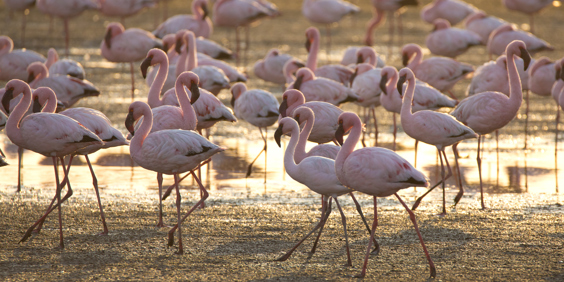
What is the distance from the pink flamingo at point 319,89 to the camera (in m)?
8.92

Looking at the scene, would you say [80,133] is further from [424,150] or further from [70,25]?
[70,25]

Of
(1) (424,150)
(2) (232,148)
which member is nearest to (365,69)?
(1) (424,150)

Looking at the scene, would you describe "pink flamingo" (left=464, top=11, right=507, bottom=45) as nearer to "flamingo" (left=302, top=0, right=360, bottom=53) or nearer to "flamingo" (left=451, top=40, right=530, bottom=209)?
"flamingo" (left=302, top=0, right=360, bottom=53)

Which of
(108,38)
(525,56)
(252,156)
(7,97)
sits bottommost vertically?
(252,156)

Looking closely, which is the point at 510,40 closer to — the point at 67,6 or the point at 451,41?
the point at 451,41

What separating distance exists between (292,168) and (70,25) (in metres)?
16.2

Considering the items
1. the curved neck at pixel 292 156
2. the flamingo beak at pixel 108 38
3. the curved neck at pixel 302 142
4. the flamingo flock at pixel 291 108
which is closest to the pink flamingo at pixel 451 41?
the flamingo flock at pixel 291 108

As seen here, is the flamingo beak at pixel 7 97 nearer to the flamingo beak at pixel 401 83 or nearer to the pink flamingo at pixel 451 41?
the flamingo beak at pixel 401 83

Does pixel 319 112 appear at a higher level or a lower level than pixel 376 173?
higher

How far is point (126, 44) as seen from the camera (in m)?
12.4

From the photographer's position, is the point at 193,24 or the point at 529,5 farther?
the point at 529,5

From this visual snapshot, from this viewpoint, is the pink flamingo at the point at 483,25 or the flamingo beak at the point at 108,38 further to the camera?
the pink flamingo at the point at 483,25

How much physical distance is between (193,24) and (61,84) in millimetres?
5873

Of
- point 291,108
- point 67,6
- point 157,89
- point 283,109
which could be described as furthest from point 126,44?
point 283,109
